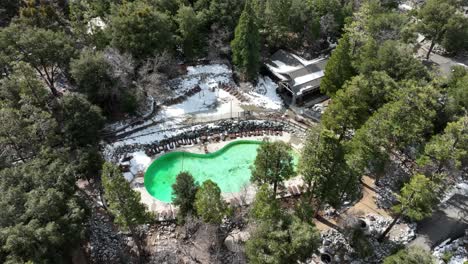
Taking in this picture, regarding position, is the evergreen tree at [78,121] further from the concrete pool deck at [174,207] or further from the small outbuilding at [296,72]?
the small outbuilding at [296,72]

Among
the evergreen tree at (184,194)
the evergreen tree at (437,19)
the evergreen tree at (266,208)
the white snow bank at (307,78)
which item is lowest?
the evergreen tree at (184,194)

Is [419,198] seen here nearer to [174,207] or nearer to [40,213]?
[174,207]

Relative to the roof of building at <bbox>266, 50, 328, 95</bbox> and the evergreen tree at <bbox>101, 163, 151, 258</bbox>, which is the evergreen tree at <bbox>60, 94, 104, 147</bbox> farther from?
the roof of building at <bbox>266, 50, 328, 95</bbox>

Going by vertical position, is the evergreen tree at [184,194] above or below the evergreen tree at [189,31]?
below

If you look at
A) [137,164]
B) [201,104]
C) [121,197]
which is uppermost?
[121,197]

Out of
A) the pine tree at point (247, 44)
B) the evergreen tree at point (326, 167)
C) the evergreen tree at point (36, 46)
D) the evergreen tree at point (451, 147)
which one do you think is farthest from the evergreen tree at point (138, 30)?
the evergreen tree at point (451, 147)

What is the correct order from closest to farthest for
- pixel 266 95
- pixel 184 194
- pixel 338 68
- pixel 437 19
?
pixel 184 194 < pixel 338 68 < pixel 266 95 < pixel 437 19

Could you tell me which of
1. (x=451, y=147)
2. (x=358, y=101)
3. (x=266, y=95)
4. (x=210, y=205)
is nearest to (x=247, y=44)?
(x=266, y=95)
